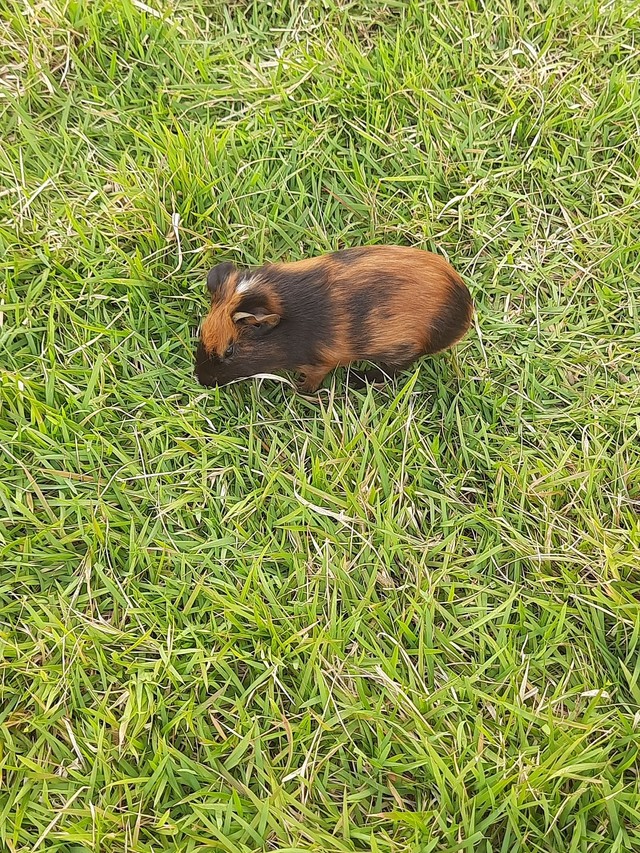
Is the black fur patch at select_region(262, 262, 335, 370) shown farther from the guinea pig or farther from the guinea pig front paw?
the guinea pig front paw

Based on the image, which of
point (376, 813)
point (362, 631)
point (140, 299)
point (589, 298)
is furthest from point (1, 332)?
point (589, 298)

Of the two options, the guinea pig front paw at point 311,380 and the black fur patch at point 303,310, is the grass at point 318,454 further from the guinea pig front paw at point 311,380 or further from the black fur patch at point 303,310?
the black fur patch at point 303,310

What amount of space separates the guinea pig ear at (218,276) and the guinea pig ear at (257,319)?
235mm

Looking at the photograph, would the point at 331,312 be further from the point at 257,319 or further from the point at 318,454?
the point at 318,454

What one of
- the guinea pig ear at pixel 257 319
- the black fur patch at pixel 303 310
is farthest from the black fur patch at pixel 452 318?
the guinea pig ear at pixel 257 319

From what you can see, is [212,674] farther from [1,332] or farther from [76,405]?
[1,332]

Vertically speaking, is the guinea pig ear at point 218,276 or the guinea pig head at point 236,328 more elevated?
the guinea pig ear at point 218,276

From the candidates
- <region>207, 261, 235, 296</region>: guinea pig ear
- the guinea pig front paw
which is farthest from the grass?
<region>207, 261, 235, 296</region>: guinea pig ear

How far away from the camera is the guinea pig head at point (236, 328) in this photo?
3.36m

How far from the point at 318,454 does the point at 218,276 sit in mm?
1124

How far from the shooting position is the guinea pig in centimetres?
333

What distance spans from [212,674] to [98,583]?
755 mm

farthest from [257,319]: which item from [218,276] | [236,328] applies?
[218,276]

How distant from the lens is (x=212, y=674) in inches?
121
